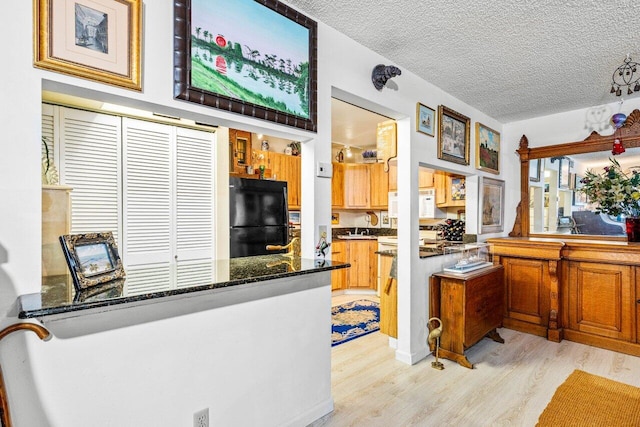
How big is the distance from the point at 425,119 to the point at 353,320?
2443 millimetres

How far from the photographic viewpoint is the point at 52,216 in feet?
6.28

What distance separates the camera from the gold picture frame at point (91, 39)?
1.15m

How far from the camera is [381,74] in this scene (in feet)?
7.86

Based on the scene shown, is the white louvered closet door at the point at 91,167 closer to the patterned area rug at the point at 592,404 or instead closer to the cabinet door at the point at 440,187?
the patterned area rug at the point at 592,404

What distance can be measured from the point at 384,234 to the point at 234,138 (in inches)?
131

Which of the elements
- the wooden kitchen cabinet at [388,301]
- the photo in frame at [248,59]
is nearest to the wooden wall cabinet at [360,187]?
the wooden kitchen cabinet at [388,301]

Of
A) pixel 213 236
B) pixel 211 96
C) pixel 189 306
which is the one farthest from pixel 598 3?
pixel 213 236

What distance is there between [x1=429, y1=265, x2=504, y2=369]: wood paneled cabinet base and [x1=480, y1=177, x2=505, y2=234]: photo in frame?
848mm

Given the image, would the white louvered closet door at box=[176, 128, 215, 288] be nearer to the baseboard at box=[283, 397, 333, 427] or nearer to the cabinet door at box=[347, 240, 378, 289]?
the baseboard at box=[283, 397, 333, 427]

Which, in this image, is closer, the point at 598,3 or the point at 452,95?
the point at 598,3

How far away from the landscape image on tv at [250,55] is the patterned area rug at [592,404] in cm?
246

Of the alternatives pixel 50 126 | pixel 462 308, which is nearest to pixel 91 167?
pixel 50 126

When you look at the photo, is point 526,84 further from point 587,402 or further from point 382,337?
point 382,337

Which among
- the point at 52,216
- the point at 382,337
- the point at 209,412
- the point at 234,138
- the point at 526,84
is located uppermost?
the point at 526,84
